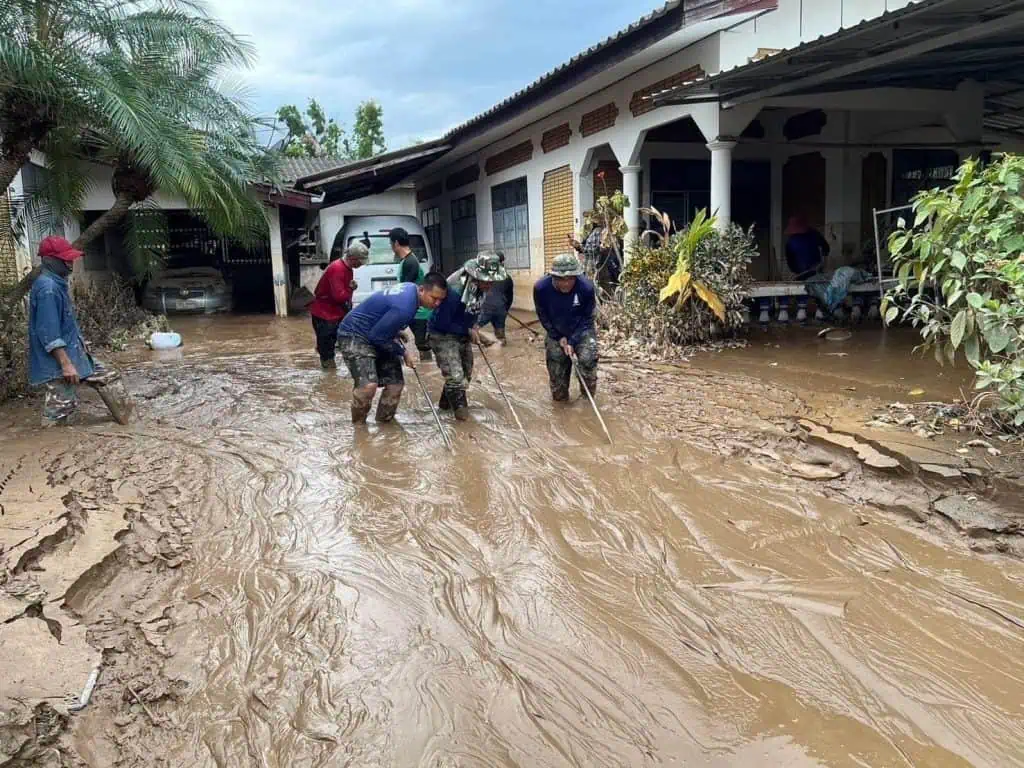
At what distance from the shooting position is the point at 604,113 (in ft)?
40.1

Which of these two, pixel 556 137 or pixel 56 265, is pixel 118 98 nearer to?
pixel 56 265

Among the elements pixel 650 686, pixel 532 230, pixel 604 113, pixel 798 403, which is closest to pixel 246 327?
pixel 532 230

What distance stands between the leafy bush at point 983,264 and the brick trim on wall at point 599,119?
24.4 ft

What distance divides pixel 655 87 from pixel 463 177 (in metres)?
8.53

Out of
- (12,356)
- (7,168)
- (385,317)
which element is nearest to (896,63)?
(385,317)

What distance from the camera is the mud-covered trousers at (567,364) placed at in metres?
6.99

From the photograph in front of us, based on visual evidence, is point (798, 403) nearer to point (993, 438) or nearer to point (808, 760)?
point (993, 438)

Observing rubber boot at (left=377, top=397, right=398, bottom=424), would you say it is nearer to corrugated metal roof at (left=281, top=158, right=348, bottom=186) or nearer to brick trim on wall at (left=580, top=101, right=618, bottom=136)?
brick trim on wall at (left=580, top=101, right=618, bottom=136)

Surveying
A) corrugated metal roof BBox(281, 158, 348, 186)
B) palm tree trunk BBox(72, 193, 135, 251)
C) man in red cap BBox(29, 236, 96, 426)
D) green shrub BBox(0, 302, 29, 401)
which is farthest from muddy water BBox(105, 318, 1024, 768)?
corrugated metal roof BBox(281, 158, 348, 186)

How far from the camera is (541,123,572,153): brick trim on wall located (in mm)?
13484

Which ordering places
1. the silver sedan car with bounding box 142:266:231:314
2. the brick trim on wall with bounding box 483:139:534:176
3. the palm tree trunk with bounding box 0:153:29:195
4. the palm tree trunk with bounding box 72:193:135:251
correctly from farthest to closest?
the silver sedan car with bounding box 142:266:231:314 < the brick trim on wall with bounding box 483:139:534:176 < the palm tree trunk with bounding box 72:193:135:251 < the palm tree trunk with bounding box 0:153:29:195

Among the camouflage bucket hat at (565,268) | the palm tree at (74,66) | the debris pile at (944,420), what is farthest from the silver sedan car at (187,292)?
the debris pile at (944,420)

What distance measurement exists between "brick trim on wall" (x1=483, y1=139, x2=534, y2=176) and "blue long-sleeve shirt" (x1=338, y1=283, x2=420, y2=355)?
30.8 feet

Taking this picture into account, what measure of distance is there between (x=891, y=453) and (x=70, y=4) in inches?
299
